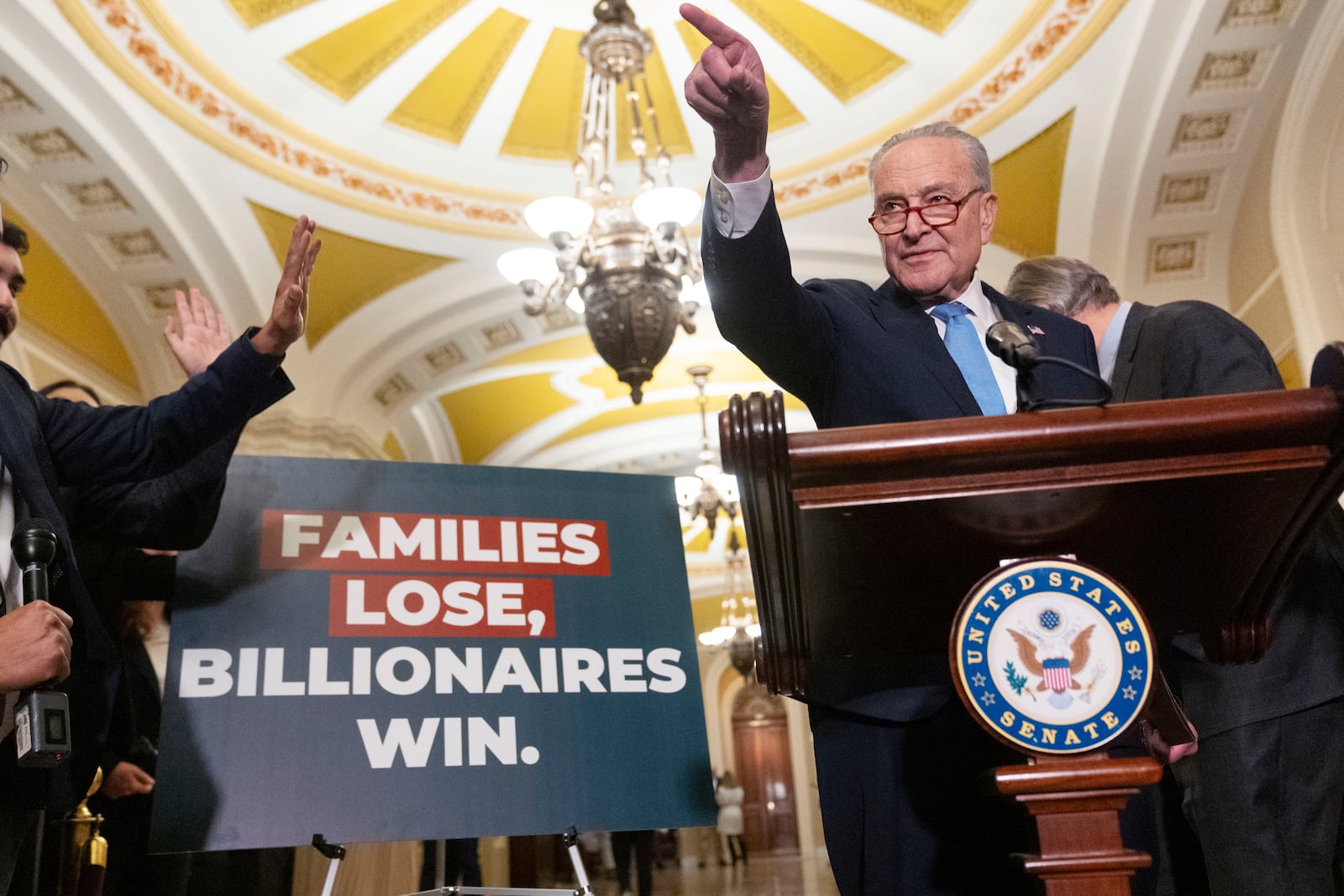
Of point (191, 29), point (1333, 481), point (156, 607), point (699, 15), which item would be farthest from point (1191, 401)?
point (191, 29)

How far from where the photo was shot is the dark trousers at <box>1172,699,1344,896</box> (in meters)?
1.45

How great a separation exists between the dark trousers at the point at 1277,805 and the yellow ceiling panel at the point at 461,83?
208 inches

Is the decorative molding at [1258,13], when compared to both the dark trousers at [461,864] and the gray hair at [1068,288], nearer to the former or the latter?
the gray hair at [1068,288]

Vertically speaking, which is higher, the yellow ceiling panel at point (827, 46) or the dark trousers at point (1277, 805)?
the yellow ceiling panel at point (827, 46)

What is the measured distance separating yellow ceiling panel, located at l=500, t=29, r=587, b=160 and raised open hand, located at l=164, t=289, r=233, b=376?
4.26m

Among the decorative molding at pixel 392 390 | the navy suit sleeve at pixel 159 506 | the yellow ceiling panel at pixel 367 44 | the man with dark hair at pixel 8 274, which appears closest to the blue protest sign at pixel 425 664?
the navy suit sleeve at pixel 159 506

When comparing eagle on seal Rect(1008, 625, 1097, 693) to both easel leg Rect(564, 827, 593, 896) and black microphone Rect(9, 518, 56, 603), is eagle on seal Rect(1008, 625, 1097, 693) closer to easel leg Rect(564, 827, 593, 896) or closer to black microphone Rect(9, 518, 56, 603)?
black microphone Rect(9, 518, 56, 603)

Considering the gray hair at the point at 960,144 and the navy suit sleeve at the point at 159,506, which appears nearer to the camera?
the gray hair at the point at 960,144

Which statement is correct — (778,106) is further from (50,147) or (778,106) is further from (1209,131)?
(50,147)

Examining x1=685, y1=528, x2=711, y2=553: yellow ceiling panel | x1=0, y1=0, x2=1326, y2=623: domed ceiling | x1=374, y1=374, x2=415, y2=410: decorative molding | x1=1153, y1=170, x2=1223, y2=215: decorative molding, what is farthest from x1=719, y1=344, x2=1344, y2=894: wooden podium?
x1=685, y1=528, x2=711, y2=553: yellow ceiling panel

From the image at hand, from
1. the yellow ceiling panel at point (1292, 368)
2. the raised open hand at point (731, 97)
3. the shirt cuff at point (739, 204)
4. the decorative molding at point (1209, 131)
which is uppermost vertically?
the decorative molding at point (1209, 131)

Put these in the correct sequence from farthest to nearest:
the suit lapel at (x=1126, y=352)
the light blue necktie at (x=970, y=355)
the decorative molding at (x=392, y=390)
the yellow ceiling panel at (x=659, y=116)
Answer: the decorative molding at (x=392, y=390) → the yellow ceiling panel at (x=659, y=116) → the suit lapel at (x=1126, y=352) → the light blue necktie at (x=970, y=355)

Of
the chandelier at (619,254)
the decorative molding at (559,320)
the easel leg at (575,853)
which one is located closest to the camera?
the easel leg at (575,853)

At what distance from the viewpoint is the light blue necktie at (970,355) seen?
1143 mm
